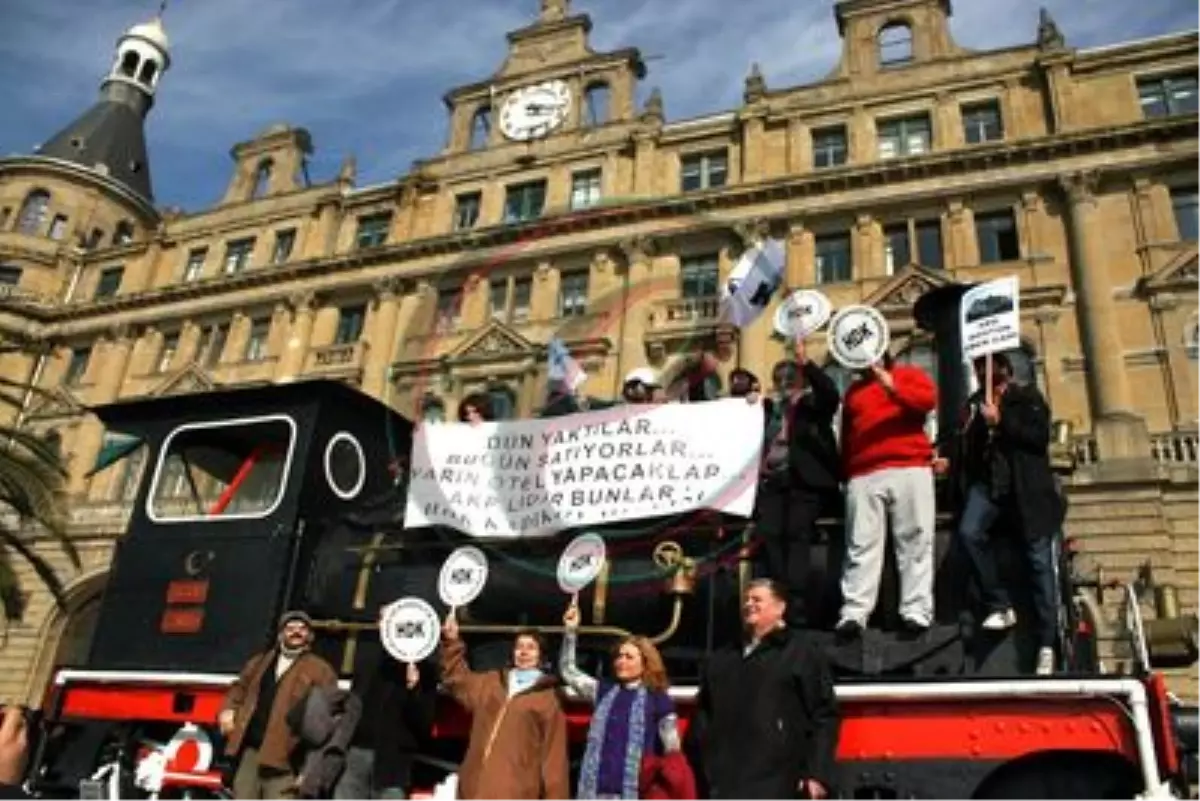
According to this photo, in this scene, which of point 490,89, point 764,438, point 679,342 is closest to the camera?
point 764,438

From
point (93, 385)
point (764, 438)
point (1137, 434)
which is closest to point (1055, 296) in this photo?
point (1137, 434)

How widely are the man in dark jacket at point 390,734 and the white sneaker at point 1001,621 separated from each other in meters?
3.12

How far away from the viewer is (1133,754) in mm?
3684

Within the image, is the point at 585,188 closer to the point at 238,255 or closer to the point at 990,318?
the point at 238,255

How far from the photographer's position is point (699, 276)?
2098 centimetres

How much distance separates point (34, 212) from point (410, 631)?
32049 mm

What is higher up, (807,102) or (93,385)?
(807,102)

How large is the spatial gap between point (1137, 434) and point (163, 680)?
51.0 feet

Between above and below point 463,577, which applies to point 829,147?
above

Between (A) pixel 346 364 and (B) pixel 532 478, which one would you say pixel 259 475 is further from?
(A) pixel 346 364

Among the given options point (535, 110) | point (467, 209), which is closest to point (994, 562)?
point (467, 209)

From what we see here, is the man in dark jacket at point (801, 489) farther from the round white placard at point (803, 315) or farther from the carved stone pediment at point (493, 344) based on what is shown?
the carved stone pediment at point (493, 344)

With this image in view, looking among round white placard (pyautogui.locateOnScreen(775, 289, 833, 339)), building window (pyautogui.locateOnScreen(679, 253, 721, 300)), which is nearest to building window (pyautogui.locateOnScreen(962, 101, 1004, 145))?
building window (pyautogui.locateOnScreen(679, 253, 721, 300))

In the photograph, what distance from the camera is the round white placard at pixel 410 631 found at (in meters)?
5.09
